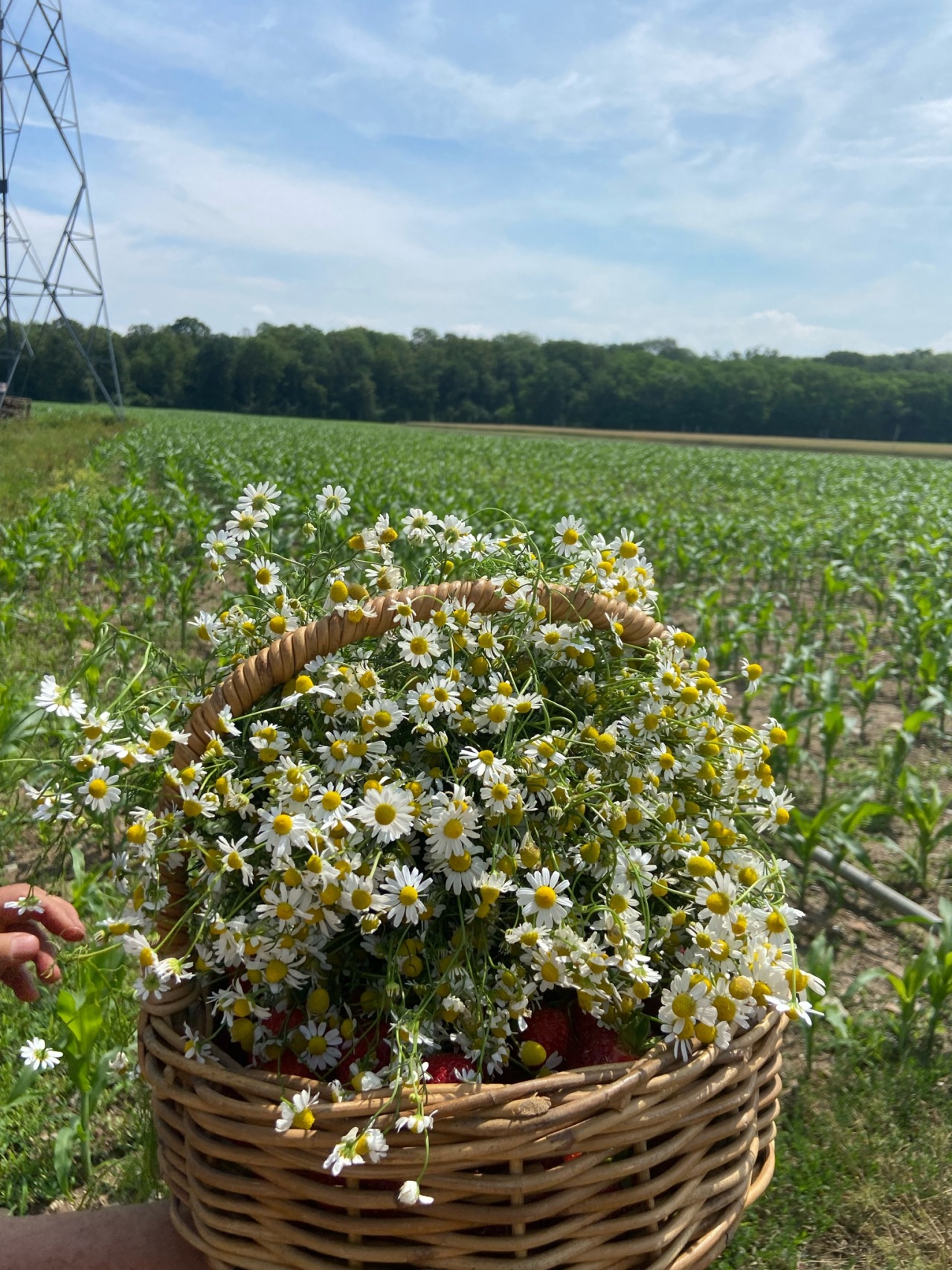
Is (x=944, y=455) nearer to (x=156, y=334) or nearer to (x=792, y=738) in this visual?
(x=792, y=738)

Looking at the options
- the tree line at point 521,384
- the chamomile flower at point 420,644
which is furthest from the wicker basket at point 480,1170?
the tree line at point 521,384

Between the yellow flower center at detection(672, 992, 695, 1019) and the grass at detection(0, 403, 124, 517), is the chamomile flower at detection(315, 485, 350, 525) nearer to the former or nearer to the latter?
the yellow flower center at detection(672, 992, 695, 1019)

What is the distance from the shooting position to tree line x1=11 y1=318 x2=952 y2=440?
67438mm

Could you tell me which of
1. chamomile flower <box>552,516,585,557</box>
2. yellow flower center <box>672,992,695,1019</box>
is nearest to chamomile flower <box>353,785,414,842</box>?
yellow flower center <box>672,992,695,1019</box>

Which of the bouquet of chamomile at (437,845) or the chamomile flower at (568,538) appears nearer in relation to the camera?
the bouquet of chamomile at (437,845)

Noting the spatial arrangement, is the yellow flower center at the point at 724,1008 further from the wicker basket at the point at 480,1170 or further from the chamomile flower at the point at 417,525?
the chamomile flower at the point at 417,525

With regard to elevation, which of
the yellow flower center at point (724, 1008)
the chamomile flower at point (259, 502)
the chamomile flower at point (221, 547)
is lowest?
the yellow flower center at point (724, 1008)

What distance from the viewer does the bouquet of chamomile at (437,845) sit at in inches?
42.1

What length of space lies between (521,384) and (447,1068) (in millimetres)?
76691

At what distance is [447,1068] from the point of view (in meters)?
1.06

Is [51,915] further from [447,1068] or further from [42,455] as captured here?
[42,455]

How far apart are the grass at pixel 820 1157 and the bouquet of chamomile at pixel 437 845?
836 millimetres

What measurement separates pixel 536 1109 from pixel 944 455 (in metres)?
51.4

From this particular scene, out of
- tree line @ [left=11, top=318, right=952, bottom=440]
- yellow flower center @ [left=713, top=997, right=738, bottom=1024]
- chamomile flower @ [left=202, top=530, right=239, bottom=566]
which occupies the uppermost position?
tree line @ [left=11, top=318, right=952, bottom=440]
